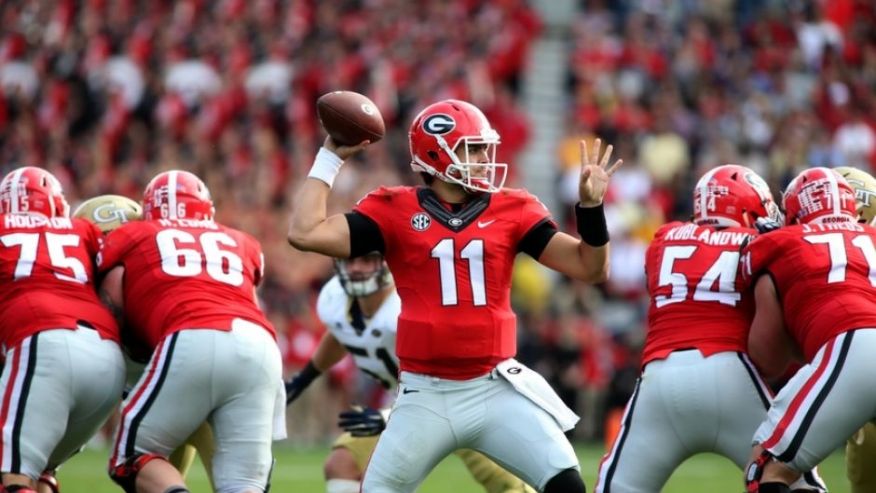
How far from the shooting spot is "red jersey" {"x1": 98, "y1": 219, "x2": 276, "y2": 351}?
→ 6406mm

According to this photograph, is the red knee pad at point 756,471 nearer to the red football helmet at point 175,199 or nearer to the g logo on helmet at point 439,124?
the g logo on helmet at point 439,124

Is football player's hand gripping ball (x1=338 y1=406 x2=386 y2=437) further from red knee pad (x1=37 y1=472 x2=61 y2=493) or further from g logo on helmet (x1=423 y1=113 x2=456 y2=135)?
g logo on helmet (x1=423 y1=113 x2=456 y2=135)

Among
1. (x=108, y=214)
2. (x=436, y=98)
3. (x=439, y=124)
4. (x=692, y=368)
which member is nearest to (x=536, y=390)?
(x=692, y=368)

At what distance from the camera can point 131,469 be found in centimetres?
Answer: 616

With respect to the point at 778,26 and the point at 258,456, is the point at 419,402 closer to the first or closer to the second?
the point at 258,456

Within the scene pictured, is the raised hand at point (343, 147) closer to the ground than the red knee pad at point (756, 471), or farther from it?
farther from it

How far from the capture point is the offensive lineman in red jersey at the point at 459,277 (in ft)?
18.4

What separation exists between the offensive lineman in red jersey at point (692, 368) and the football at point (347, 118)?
143 centimetres

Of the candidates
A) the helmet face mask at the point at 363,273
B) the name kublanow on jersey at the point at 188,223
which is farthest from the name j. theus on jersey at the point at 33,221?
the helmet face mask at the point at 363,273

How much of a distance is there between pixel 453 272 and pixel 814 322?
4.91ft

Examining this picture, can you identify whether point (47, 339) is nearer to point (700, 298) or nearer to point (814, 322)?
point (700, 298)

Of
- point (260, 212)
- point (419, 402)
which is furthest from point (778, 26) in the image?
point (419, 402)

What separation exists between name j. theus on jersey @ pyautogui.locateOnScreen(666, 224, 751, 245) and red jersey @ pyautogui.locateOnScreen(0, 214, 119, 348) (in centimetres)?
260

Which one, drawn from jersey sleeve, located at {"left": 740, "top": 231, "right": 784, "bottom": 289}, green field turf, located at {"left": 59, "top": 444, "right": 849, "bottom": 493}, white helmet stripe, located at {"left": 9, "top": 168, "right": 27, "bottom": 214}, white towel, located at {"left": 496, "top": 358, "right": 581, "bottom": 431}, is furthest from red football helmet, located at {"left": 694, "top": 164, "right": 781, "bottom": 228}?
green field turf, located at {"left": 59, "top": 444, "right": 849, "bottom": 493}
